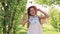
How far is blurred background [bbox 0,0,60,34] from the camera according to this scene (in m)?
2.61

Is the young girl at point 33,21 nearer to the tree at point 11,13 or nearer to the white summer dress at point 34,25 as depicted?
the white summer dress at point 34,25

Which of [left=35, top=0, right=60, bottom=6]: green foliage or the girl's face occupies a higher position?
[left=35, top=0, right=60, bottom=6]: green foliage

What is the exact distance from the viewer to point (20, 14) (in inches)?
104

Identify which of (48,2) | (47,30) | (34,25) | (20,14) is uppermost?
(48,2)

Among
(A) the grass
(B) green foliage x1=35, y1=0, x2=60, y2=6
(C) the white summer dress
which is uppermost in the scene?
(B) green foliage x1=35, y1=0, x2=60, y2=6


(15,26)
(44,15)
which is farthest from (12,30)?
(44,15)

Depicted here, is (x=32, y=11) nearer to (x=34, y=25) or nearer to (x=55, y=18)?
(x=34, y=25)

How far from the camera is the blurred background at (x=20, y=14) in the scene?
2613 mm

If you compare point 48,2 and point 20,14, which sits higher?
point 48,2

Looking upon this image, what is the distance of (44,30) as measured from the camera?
2.68 metres

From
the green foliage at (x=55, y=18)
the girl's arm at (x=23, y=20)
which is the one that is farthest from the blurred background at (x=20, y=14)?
the girl's arm at (x=23, y=20)

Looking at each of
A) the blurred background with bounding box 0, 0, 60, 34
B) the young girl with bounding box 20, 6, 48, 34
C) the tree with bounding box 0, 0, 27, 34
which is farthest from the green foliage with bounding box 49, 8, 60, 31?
the tree with bounding box 0, 0, 27, 34

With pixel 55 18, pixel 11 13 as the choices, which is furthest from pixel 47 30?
pixel 11 13

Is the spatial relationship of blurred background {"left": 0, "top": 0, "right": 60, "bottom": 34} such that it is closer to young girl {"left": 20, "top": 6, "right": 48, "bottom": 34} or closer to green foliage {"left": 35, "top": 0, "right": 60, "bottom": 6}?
green foliage {"left": 35, "top": 0, "right": 60, "bottom": 6}
